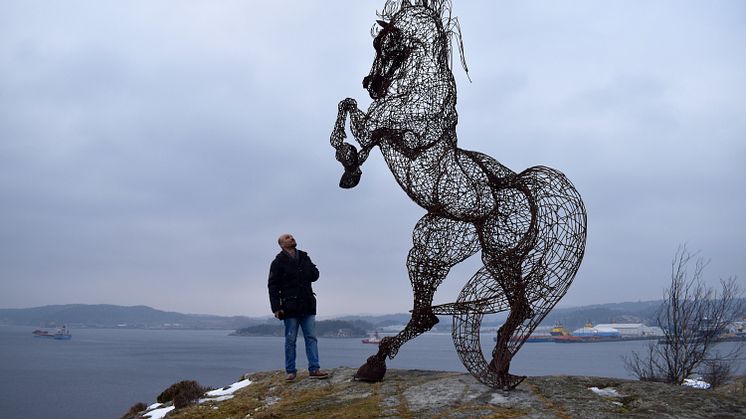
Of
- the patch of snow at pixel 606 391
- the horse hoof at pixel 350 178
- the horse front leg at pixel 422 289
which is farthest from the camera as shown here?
the horse hoof at pixel 350 178

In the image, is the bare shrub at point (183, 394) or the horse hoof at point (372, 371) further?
the bare shrub at point (183, 394)

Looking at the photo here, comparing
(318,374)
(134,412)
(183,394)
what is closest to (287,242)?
(318,374)

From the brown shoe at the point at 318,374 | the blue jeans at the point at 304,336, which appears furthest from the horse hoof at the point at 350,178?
the brown shoe at the point at 318,374

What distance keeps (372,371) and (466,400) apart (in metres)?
1.43

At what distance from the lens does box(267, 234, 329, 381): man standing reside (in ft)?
21.6

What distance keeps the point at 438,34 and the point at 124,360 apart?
64428mm

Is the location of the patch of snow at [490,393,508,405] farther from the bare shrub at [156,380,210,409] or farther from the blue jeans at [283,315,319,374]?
the bare shrub at [156,380,210,409]

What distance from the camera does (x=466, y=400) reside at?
5.34 meters

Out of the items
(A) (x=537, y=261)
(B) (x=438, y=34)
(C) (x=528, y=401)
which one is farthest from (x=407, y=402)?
(B) (x=438, y=34)

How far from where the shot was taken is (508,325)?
5.71m

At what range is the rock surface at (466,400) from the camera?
4957 mm

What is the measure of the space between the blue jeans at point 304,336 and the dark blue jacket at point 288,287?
84 mm

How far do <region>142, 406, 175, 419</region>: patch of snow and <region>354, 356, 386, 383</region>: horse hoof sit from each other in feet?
7.84

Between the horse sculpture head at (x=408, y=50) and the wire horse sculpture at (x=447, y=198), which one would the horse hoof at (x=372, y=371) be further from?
the horse sculpture head at (x=408, y=50)
